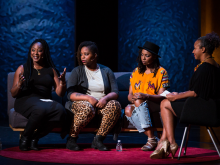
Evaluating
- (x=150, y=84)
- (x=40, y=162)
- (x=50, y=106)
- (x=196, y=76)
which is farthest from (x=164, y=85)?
(x=40, y=162)

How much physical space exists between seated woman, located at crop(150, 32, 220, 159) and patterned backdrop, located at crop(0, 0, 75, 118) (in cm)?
366

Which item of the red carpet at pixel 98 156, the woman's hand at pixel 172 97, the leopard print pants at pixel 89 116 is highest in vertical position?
the woman's hand at pixel 172 97

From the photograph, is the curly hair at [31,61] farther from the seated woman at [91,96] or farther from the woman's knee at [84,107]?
the woman's knee at [84,107]

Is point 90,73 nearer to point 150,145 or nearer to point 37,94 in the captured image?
point 37,94

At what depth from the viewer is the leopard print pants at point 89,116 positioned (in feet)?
11.4

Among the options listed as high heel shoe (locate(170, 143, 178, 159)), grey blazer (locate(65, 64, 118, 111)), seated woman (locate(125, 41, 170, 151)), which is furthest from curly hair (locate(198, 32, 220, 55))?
grey blazer (locate(65, 64, 118, 111))

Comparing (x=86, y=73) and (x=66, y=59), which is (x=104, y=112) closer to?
(x=86, y=73)

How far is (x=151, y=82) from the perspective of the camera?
3.74 meters

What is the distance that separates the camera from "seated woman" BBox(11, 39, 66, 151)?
3.44 metres

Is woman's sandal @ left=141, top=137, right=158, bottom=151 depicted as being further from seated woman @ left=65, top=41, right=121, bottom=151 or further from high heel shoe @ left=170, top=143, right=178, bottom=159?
high heel shoe @ left=170, top=143, right=178, bottom=159

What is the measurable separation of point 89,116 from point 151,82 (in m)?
0.84

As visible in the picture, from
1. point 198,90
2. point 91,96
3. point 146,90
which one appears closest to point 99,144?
point 91,96

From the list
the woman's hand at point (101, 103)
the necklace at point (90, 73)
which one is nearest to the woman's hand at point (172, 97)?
the woman's hand at point (101, 103)

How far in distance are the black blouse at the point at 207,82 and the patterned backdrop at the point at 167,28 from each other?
4075 mm
